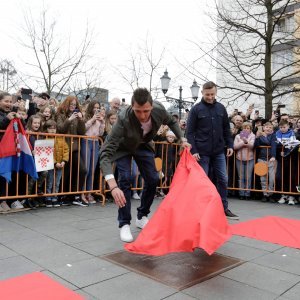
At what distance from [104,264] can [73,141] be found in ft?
12.1

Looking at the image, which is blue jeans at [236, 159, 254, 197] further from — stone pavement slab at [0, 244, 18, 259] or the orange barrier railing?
stone pavement slab at [0, 244, 18, 259]

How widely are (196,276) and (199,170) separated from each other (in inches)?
50.9

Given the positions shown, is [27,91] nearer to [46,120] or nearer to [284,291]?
[46,120]

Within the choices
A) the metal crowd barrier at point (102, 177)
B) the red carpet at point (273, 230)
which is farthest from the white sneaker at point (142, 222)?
the metal crowd barrier at point (102, 177)

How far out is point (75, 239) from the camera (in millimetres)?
4168

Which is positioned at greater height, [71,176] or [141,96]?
[141,96]

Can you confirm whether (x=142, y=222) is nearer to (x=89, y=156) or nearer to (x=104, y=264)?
(x=104, y=264)

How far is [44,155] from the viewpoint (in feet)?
20.0

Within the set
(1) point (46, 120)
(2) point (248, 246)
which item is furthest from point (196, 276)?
(1) point (46, 120)

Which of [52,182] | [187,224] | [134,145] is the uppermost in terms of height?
[134,145]

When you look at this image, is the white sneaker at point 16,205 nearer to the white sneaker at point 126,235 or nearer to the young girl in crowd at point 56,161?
the young girl in crowd at point 56,161

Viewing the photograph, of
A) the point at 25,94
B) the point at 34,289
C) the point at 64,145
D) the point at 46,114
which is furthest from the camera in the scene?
the point at 25,94

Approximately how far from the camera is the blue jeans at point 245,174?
8.15 meters

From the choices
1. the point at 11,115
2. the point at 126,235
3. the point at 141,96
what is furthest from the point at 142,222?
the point at 11,115
